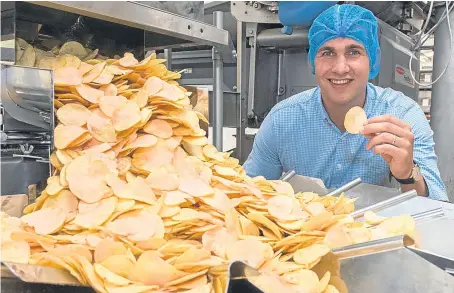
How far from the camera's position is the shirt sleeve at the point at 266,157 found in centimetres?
190

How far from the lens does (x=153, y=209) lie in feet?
2.51

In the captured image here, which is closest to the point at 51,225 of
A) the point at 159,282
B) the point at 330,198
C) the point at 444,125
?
the point at 159,282

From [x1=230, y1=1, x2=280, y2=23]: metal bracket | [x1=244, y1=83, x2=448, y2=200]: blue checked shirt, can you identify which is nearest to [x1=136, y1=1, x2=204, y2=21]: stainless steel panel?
[x1=244, y1=83, x2=448, y2=200]: blue checked shirt

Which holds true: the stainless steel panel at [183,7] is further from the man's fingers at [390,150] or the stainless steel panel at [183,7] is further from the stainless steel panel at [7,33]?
the man's fingers at [390,150]

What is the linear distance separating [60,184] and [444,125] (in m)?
2.37

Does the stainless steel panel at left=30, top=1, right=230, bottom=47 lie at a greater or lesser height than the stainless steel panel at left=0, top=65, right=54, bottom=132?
greater

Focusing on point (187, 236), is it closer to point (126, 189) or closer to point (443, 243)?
point (126, 189)

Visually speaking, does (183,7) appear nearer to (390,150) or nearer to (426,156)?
(390,150)

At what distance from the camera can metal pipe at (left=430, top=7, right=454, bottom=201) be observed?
99.4 inches

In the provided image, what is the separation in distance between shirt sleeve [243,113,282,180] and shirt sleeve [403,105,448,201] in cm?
54

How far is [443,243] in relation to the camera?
83 cm

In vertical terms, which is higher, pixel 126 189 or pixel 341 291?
pixel 126 189

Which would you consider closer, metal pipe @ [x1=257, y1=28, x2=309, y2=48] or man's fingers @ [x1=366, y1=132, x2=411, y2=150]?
man's fingers @ [x1=366, y1=132, x2=411, y2=150]

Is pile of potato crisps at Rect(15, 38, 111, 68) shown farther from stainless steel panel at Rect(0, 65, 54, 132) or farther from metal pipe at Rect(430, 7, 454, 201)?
metal pipe at Rect(430, 7, 454, 201)
